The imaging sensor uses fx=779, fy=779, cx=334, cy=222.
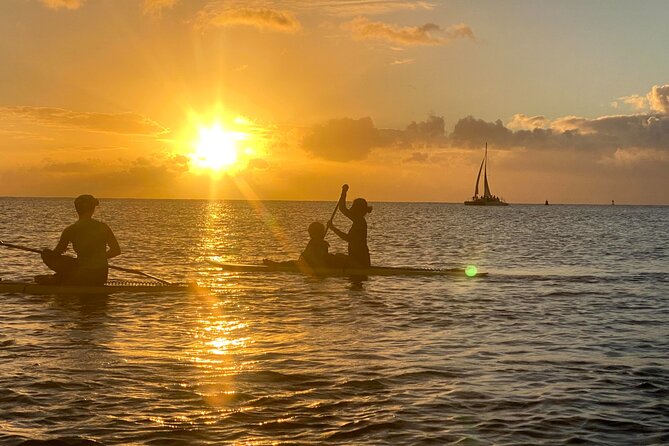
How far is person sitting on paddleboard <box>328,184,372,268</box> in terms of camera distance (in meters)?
27.2

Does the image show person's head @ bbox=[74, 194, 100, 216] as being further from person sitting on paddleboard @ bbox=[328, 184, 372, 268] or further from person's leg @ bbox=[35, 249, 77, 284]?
person sitting on paddleboard @ bbox=[328, 184, 372, 268]

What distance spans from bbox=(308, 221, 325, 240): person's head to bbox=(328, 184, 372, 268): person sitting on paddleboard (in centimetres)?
38

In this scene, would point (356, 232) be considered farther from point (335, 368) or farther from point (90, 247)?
point (335, 368)

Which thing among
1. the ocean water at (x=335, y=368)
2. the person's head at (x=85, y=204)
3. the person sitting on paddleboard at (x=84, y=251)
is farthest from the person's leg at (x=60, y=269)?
the person's head at (x=85, y=204)

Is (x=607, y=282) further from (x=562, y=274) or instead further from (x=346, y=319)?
(x=346, y=319)

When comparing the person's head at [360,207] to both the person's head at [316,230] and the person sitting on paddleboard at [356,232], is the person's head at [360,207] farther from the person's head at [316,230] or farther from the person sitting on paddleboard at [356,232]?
the person's head at [316,230]

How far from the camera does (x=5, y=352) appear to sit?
1364 centimetres

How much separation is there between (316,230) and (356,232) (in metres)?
1.57

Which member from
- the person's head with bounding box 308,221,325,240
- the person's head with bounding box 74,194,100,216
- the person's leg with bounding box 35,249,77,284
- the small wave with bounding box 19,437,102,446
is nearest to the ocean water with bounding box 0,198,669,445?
the small wave with bounding box 19,437,102,446

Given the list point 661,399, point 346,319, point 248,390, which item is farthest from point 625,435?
point 346,319

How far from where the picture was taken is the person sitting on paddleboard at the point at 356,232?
27.2 meters

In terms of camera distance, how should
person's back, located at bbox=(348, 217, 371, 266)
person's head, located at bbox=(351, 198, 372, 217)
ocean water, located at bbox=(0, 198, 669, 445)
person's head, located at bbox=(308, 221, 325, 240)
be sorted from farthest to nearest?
person's back, located at bbox=(348, 217, 371, 266) → person's head, located at bbox=(308, 221, 325, 240) → person's head, located at bbox=(351, 198, 372, 217) → ocean water, located at bbox=(0, 198, 669, 445)

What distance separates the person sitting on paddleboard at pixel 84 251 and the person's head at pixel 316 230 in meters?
8.13

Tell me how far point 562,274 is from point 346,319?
19373 mm
